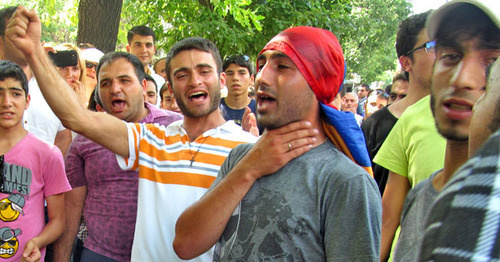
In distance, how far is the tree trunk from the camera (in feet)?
22.1

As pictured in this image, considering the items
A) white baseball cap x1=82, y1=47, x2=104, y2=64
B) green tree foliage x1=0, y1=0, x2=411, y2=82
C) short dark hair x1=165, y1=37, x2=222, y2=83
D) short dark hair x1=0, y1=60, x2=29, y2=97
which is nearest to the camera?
short dark hair x1=165, y1=37, x2=222, y2=83

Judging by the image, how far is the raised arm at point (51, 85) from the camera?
2303 millimetres

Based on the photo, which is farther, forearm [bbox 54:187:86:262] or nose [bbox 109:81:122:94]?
forearm [bbox 54:187:86:262]

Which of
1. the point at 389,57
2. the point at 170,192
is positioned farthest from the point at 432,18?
the point at 389,57

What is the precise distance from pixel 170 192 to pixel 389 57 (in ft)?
111

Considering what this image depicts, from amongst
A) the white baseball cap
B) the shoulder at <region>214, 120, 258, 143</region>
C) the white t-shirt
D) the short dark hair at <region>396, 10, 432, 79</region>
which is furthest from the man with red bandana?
the white baseball cap

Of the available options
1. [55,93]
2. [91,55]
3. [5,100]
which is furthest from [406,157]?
[91,55]

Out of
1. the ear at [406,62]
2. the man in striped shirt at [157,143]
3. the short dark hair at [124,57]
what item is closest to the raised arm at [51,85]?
the man in striped shirt at [157,143]

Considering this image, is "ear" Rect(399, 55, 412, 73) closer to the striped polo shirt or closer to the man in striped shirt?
the man in striped shirt

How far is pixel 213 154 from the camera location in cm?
254

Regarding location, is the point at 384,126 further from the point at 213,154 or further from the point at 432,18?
the point at 432,18

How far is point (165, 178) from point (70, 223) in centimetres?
132

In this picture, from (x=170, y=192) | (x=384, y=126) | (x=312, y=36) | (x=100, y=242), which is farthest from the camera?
(x=384, y=126)

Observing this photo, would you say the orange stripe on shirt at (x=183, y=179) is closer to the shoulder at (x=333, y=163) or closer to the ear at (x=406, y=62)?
the shoulder at (x=333, y=163)
